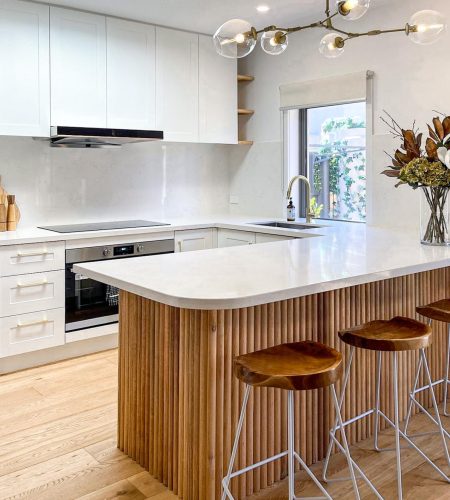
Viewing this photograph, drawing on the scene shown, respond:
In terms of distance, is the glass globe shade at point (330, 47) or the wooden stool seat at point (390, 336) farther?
the glass globe shade at point (330, 47)

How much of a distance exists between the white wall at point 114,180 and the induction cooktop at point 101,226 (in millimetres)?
192

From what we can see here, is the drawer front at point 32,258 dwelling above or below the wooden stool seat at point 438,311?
above

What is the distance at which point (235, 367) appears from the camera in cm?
178

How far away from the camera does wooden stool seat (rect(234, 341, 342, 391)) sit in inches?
65.2

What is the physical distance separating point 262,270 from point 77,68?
8.15ft

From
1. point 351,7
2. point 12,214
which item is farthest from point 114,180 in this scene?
point 351,7

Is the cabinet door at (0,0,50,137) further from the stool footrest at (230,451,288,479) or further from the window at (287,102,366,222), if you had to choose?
the stool footrest at (230,451,288,479)

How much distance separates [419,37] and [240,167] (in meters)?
2.93

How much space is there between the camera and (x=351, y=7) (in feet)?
7.08

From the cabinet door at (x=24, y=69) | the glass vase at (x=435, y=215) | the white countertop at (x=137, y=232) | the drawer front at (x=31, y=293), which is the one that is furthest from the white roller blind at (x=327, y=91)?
the drawer front at (x=31, y=293)

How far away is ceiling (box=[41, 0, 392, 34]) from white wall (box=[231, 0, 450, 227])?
0.23 metres

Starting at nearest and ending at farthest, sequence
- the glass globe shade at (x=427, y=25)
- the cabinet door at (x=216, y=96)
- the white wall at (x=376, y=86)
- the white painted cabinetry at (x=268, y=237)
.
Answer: the glass globe shade at (x=427, y=25) → the white wall at (x=376, y=86) → the white painted cabinetry at (x=268, y=237) → the cabinet door at (x=216, y=96)

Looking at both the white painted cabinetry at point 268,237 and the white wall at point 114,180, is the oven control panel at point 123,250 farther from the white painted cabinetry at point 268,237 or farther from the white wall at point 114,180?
the white painted cabinetry at point 268,237

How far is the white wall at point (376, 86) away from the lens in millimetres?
3705
